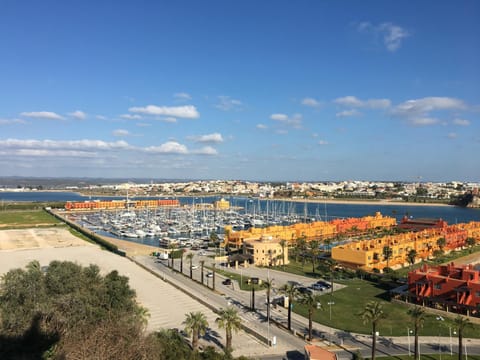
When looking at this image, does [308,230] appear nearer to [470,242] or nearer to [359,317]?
[470,242]

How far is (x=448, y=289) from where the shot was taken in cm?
3512

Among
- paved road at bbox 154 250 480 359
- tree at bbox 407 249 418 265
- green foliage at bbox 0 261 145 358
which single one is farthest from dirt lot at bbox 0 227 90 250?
tree at bbox 407 249 418 265

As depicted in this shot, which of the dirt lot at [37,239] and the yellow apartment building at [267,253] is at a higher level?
the yellow apartment building at [267,253]

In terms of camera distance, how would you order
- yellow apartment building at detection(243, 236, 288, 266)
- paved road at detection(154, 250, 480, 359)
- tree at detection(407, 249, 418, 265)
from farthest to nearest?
yellow apartment building at detection(243, 236, 288, 266) < tree at detection(407, 249, 418, 265) < paved road at detection(154, 250, 480, 359)

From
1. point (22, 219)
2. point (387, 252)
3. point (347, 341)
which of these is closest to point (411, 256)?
point (387, 252)

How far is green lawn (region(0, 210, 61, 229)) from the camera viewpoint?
345 ft

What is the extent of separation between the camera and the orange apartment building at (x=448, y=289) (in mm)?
33531

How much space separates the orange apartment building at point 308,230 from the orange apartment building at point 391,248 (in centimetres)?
1485

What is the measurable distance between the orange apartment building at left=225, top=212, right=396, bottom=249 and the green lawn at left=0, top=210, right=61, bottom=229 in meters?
61.1

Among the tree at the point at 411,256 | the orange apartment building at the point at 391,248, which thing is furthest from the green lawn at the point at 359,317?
the tree at the point at 411,256

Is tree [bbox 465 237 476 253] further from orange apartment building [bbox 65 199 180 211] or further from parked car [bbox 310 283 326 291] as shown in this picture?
orange apartment building [bbox 65 199 180 211]

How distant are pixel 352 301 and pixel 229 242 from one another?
32.3 m

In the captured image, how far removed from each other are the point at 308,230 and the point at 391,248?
996 inches

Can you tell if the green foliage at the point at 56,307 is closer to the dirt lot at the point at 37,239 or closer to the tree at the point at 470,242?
the dirt lot at the point at 37,239
